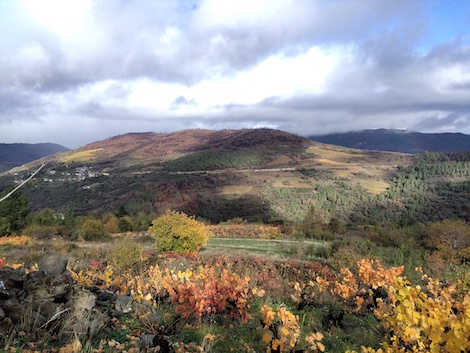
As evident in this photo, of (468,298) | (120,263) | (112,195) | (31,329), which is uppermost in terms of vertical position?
(468,298)

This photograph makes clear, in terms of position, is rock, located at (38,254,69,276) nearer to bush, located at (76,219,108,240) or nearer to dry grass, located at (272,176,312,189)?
bush, located at (76,219,108,240)

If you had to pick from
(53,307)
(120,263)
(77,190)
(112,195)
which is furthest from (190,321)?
(77,190)

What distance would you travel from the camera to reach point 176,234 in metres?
18.3

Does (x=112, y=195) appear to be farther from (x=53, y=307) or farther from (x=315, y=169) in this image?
(x=53, y=307)

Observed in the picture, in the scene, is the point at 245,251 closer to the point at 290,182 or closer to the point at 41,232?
the point at 41,232

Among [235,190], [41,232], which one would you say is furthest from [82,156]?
[41,232]

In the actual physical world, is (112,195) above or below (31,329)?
below

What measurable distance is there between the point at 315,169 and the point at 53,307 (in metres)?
83.4

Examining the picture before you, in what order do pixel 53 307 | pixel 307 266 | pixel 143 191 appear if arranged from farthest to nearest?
1. pixel 143 191
2. pixel 307 266
3. pixel 53 307

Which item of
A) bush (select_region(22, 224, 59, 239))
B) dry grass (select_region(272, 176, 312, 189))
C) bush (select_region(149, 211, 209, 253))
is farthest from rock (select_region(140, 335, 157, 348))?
dry grass (select_region(272, 176, 312, 189))

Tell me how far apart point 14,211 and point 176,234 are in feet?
75.3

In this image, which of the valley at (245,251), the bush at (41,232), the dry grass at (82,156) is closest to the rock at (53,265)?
the valley at (245,251)

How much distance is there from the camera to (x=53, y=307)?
4938 mm

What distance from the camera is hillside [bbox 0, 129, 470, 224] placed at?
58312mm
